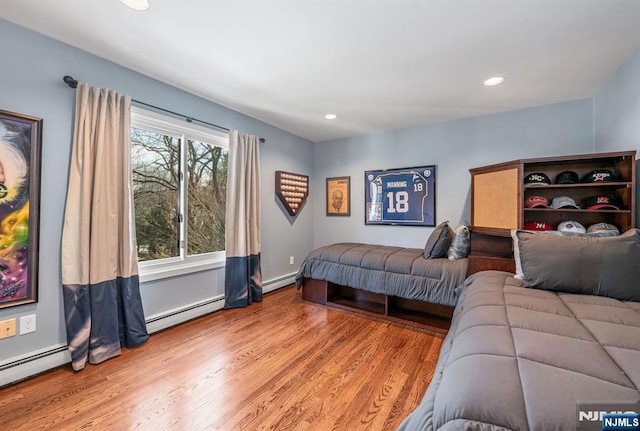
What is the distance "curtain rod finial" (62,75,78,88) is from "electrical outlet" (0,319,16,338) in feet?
5.55

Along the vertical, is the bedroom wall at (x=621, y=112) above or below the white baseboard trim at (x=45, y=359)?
above

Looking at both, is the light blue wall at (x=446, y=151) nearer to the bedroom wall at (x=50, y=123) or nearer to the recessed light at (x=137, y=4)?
the bedroom wall at (x=50, y=123)

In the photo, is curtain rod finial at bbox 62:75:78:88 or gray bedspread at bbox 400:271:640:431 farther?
curtain rod finial at bbox 62:75:78:88

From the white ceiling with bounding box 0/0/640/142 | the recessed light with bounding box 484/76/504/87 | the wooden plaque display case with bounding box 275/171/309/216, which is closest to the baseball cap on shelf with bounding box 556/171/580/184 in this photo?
the white ceiling with bounding box 0/0/640/142

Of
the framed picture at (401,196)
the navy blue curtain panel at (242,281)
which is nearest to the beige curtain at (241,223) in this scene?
the navy blue curtain panel at (242,281)

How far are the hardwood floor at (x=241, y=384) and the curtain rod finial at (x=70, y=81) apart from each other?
210 cm

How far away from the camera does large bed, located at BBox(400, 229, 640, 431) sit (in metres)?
0.73

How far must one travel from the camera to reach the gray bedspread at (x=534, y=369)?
72 centimetres

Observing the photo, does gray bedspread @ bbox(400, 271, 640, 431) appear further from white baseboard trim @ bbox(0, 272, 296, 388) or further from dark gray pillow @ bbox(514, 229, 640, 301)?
white baseboard trim @ bbox(0, 272, 296, 388)

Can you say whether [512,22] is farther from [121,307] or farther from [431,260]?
[121,307]

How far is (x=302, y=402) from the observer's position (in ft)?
5.42

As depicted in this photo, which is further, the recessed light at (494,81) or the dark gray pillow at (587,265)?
the recessed light at (494,81)

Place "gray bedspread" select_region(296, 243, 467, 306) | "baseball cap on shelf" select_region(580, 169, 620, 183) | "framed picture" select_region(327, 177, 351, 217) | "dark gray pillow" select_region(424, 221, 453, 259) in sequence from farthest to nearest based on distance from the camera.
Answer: "framed picture" select_region(327, 177, 351, 217) → "dark gray pillow" select_region(424, 221, 453, 259) → "gray bedspread" select_region(296, 243, 467, 306) → "baseball cap on shelf" select_region(580, 169, 620, 183)

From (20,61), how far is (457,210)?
4.31 m
